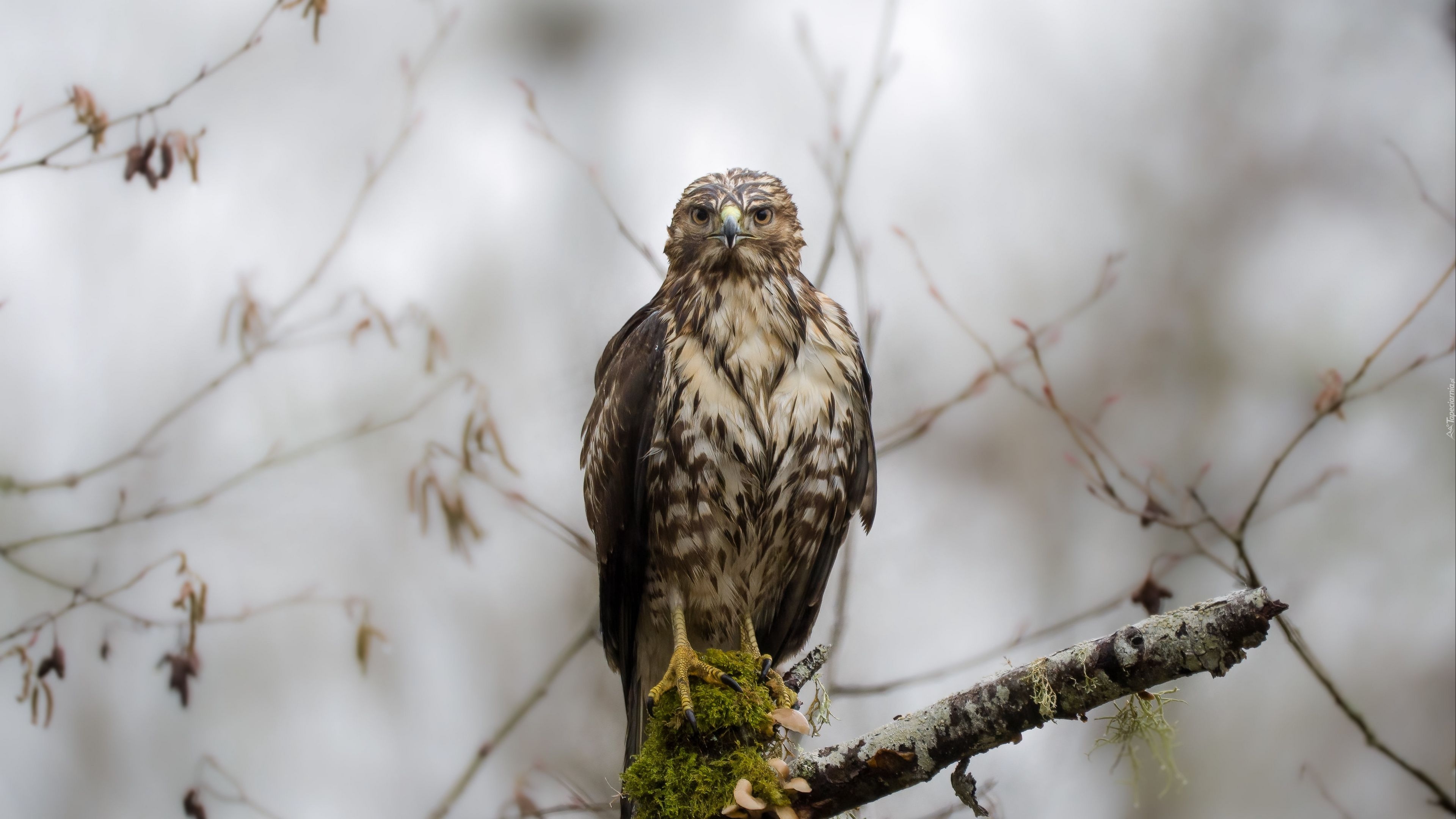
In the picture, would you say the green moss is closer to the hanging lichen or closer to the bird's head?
the hanging lichen

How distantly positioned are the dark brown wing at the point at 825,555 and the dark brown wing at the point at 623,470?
1.66 ft

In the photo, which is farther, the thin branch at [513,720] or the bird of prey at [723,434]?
the thin branch at [513,720]

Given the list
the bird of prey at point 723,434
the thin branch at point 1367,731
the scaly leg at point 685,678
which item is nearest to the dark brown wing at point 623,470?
the bird of prey at point 723,434

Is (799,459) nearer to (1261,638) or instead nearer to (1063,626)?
(1261,638)

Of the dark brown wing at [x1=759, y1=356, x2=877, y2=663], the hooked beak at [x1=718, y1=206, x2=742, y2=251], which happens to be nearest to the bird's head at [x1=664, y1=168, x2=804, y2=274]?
the hooked beak at [x1=718, y1=206, x2=742, y2=251]

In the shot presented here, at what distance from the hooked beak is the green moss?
1196mm

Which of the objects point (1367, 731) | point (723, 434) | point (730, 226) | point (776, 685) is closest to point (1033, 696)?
point (776, 685)

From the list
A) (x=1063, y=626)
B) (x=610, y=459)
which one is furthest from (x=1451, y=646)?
(x=610, y=459)

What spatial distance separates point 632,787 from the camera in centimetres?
252

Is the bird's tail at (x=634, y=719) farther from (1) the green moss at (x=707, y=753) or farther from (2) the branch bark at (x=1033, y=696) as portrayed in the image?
(2) the branch bark at (x=1033, y=696)

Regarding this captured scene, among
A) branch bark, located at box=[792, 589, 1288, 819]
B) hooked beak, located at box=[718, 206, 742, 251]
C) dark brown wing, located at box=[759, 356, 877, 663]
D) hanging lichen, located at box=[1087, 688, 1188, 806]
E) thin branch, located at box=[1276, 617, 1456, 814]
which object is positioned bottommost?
branch bark, located at box=[792, 589, 1288, 819]

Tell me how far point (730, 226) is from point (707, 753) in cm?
148

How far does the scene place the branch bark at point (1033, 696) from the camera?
6.12ft

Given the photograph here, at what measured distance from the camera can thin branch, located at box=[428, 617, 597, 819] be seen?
4.17 metres
